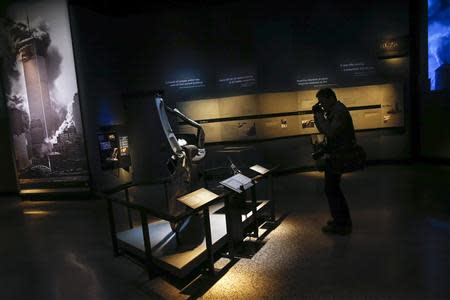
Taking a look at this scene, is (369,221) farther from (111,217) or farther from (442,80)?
(442,80)

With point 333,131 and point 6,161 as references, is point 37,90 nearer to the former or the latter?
point 6,161

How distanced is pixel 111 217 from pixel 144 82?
5.33 metres

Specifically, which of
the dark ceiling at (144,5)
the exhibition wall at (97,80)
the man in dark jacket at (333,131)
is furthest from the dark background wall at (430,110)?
the exhibition wall at (97,80)

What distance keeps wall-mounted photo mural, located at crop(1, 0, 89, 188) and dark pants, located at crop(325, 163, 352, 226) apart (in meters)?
5.87

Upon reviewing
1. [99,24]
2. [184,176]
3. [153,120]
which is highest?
[99,24]

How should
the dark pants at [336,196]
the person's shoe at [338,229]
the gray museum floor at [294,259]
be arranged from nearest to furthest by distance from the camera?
the gray museum floor at [294,259] → the dark pants at [336,196] → the person's shoe at [338,229]

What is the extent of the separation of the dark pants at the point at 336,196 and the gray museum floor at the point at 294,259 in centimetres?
25

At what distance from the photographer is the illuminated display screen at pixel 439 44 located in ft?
25.5

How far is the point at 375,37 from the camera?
8164 millimetres

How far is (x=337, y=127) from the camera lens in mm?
3633

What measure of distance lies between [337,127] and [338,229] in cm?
142

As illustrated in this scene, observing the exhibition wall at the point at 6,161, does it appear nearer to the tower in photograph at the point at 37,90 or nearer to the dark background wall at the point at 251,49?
the tower in photograph at the point at 37,90

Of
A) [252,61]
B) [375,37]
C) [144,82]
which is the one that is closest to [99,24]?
[144,82]

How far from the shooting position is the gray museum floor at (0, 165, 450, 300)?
2875mm
